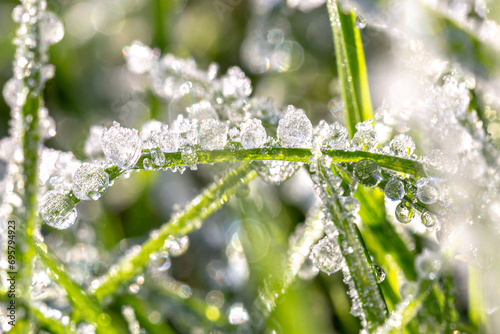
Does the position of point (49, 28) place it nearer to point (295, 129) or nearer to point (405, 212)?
point (295, 129)

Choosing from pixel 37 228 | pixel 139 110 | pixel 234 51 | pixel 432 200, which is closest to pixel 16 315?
pixel 37 228

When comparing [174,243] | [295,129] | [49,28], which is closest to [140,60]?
[49,28]

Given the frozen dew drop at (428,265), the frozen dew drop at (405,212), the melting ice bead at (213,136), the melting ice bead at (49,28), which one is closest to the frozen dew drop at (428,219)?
the frozen dew drop at (405,212)

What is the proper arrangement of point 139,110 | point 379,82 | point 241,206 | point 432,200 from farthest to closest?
point 139,110 < point 379,82 < point 241,206 < point 432,200

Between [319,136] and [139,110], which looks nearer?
[319,136]

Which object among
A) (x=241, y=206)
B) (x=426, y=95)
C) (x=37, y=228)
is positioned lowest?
(x=37, y=228)

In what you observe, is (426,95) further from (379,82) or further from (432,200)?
(379,82)

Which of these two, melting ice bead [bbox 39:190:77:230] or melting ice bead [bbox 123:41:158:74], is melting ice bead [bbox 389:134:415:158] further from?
melting ice bead [bbox 123:41:158:74]
